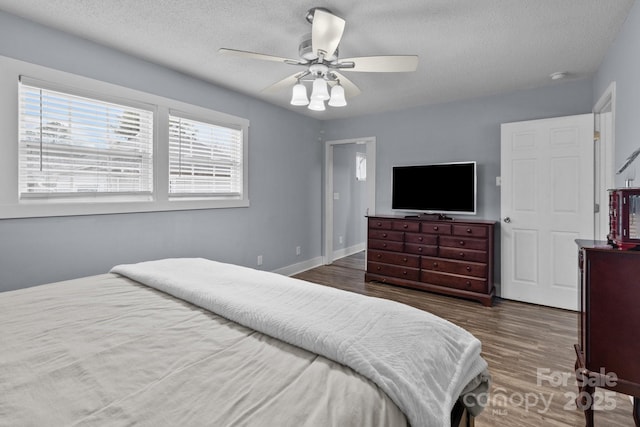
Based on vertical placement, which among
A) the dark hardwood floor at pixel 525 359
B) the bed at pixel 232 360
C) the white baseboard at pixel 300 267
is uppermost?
the bed at pixel 232 360

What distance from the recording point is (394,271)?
13.8ft

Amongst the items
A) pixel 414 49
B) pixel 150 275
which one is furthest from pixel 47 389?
pixel 414 49

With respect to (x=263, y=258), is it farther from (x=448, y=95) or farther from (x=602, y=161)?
(x=602, y=161)

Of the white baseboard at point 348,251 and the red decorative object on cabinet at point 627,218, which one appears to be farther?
the white baseboard at point 348,251

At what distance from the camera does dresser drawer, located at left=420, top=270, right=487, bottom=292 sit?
11.7ft

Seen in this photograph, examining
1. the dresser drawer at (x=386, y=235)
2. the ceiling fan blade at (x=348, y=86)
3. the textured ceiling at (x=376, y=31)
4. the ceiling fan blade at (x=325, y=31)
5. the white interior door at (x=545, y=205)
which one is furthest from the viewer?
the dresser drawer at (x=386, y=235)

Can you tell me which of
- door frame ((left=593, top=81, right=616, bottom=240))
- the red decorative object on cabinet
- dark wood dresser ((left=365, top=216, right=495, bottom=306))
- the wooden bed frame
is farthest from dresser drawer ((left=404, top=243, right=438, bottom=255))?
the wooden bed frame

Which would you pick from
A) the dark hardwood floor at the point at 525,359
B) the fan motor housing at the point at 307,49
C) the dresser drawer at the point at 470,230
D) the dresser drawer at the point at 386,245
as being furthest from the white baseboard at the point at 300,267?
the fan motor housing at the point at 307,49

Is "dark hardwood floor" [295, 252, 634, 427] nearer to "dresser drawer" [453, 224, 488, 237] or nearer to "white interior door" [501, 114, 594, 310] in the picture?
"white interior door" [501, 114, 594, 310]

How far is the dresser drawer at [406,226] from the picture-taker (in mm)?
4020

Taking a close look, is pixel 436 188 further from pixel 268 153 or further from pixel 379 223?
pixel 268 153

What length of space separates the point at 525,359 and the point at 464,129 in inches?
111

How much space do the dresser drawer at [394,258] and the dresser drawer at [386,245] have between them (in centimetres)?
7

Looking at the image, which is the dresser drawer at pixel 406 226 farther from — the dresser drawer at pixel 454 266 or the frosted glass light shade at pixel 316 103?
the frosted glass light shade at pixel 316 103
